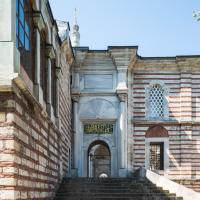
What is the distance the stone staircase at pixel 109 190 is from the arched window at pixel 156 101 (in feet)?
16.2

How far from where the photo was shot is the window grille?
76.4ft

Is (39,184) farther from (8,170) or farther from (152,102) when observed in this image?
(152,102)

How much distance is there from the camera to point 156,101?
23.4 meters

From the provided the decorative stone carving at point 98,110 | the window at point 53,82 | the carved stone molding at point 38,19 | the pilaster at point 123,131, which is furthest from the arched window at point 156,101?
the carved stone molding at point 38,19

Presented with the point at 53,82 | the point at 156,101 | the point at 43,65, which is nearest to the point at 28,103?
the point at 43,65

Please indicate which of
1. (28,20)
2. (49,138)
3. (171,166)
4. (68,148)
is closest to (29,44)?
(28,20)

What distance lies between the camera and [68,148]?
68.4ft

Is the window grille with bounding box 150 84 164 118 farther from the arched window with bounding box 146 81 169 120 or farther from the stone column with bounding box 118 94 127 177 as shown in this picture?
the stone column with bounding box 118 94 127 177

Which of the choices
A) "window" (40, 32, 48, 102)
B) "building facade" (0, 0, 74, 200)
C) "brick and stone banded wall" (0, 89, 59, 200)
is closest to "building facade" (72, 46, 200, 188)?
"building facade" (0, 0, 74, 200)

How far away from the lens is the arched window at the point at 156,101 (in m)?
23.2

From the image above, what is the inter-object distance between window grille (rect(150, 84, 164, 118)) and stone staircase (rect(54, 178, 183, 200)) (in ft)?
16.3

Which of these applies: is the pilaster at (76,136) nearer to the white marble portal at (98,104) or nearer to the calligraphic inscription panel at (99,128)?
the white marble portal at (98,104)

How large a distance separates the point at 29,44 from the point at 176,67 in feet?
42.5

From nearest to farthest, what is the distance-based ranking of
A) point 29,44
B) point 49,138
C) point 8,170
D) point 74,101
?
point 8,170 < point 29,44 < point 49,138 < point 74,101
